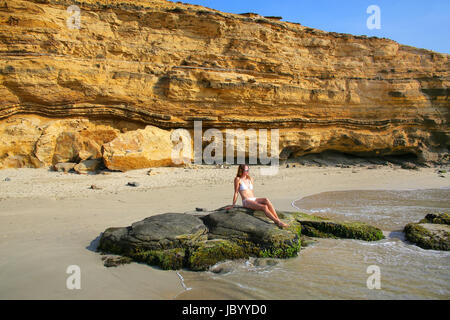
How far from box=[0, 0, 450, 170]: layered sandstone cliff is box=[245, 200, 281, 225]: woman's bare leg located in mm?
5745

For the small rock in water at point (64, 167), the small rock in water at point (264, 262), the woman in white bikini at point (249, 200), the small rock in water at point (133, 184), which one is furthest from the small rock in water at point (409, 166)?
the small rock in water at point (64, 167)

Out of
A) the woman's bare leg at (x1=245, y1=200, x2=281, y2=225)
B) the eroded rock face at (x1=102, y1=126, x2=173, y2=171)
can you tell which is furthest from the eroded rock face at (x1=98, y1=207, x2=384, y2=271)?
the eroded rock face at (x1=102, y1=126, x2=173, y2=171)

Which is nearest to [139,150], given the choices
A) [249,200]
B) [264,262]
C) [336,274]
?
[249,200]

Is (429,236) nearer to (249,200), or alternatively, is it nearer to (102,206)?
(249,200)

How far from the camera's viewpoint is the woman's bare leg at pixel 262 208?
452cm

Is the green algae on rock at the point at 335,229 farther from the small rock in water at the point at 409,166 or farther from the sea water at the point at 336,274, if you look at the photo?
the small rock in water at the point at 409,166

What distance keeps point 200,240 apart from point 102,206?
10.2 ft

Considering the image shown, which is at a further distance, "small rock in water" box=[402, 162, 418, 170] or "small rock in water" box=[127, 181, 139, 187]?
"small rock in water" box=[402, 162, 418, 170]

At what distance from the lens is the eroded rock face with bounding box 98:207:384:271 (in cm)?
372

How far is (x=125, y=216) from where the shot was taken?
5.54 metres

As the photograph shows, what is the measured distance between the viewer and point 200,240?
4.00m

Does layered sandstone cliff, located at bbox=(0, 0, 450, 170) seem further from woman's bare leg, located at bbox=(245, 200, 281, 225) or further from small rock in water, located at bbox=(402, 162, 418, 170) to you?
woman's bare leg, located at bbox=(245, 200, 281, 225)
